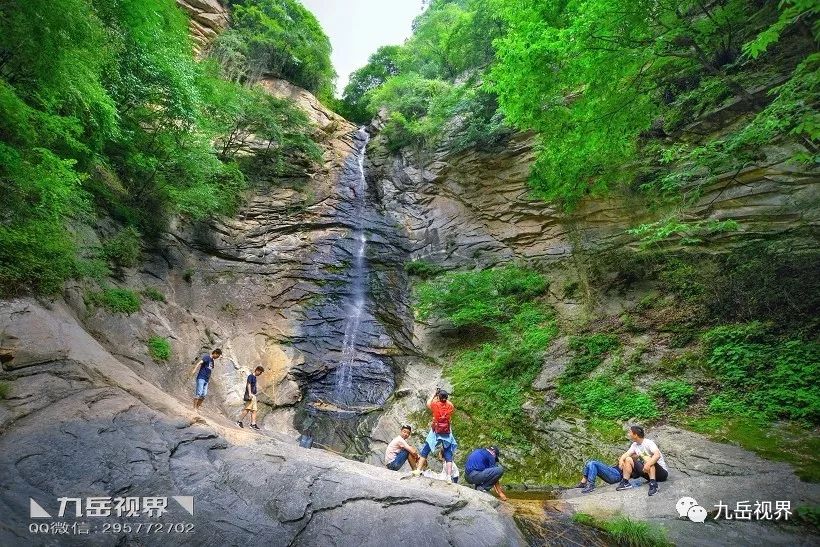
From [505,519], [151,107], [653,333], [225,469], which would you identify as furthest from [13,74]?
[653,333]

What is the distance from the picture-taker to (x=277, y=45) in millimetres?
21891

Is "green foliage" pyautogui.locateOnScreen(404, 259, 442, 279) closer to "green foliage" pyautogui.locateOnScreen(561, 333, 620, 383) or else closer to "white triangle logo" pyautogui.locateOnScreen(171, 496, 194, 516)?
"green foliage" pyautogui.locateOnScreen(561, 333, 620, 383)

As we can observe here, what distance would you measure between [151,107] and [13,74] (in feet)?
15.3

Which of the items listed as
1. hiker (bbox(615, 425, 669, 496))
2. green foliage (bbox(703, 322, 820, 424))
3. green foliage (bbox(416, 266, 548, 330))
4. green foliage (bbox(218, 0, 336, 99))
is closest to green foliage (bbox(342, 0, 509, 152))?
green foliage (bbox(218, 0, 336, 99))

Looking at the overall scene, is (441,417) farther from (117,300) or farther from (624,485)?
(117,300)

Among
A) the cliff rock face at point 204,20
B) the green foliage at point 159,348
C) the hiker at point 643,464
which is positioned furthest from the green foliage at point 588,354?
the cliff rock face at point 204,20

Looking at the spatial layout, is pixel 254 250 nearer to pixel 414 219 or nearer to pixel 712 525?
pixel 414 219

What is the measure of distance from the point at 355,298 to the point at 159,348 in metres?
7.20

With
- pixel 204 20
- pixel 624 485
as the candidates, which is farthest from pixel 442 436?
pixel 204 20

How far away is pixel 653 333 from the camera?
9.25 m

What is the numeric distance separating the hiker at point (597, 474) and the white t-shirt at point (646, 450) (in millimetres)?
534

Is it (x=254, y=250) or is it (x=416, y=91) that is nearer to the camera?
(x=254, y=250)

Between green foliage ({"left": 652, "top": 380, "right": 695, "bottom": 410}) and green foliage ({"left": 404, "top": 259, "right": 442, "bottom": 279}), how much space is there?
918cm

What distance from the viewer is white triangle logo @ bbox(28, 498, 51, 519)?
3434 millimetres
